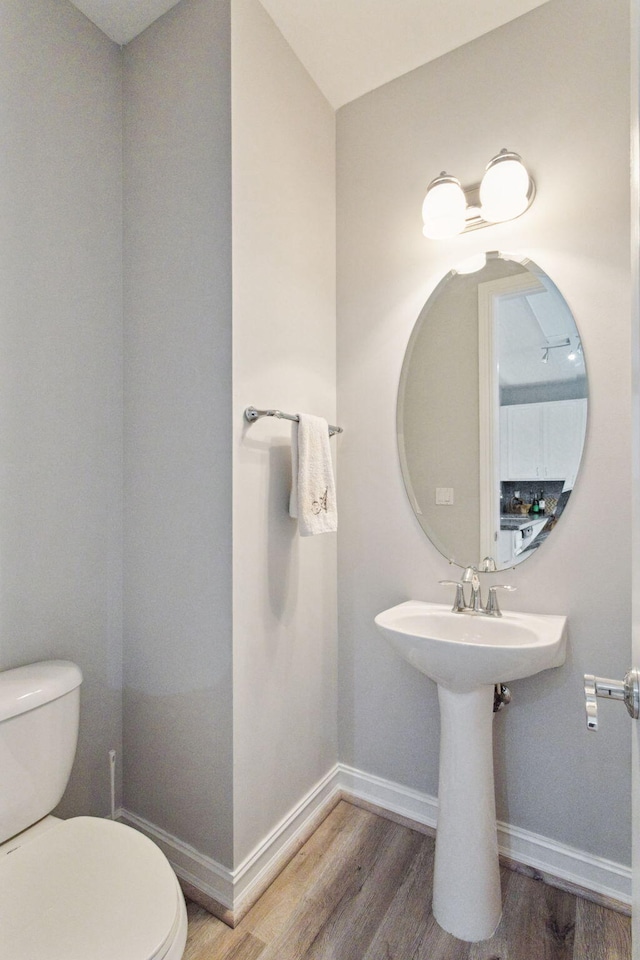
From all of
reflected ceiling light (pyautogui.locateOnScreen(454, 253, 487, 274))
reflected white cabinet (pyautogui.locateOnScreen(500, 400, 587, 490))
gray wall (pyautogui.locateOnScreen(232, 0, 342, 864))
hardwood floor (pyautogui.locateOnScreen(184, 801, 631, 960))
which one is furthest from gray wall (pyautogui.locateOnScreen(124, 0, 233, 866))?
reflected white cabinet (pyautogui.locateOnScreen(500, 400, 587, 490))

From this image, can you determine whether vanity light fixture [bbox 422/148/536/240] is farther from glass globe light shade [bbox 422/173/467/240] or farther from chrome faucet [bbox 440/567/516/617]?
chrome faucet [bbox 440/567/516/617]

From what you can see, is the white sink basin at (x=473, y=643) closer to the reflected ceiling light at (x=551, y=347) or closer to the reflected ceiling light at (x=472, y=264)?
the reflected ceiling light at (x=551, y=347)

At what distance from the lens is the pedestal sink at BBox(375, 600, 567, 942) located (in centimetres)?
127

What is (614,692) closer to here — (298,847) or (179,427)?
(179,427)

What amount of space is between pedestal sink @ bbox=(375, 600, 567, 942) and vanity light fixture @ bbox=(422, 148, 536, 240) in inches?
48.8

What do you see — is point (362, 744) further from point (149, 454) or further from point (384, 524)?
point (149, 454)

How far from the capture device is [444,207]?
157 centimetres

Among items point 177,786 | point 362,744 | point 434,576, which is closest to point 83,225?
point 434,576

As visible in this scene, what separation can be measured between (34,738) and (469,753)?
3.68 feet

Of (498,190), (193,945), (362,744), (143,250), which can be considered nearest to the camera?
(193,945)

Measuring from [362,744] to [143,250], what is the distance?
1915mm

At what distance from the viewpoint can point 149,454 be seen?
1567 mm

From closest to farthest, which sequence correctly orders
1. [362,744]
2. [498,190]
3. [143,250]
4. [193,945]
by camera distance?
[193,945] < [498,190] < [143,250] < [362,744]

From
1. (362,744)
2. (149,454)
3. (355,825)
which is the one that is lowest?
(355,825)
